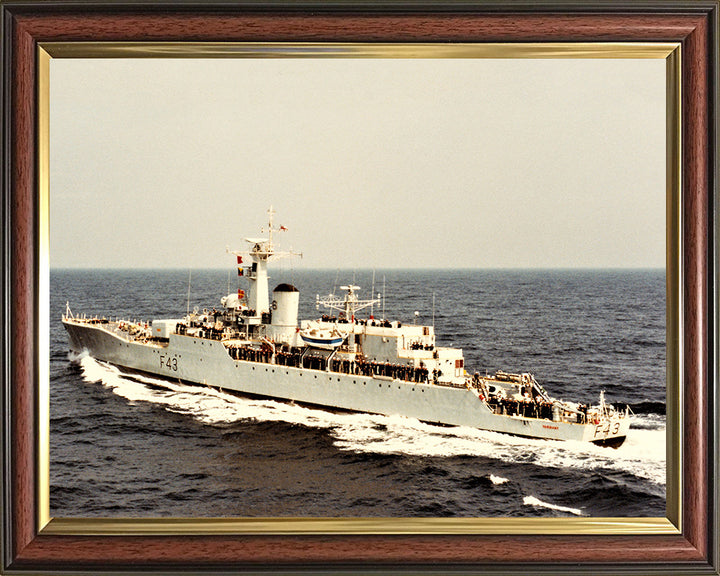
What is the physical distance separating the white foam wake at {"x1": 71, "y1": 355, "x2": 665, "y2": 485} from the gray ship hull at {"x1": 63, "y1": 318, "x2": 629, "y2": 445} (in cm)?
11

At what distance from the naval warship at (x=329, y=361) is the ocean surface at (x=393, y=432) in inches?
6.9

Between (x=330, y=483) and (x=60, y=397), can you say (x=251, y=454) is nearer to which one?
(x=330, y=483)

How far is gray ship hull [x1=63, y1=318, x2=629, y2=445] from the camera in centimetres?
543

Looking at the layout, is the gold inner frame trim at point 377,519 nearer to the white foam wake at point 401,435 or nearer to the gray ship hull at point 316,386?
the white foam wake at point 401,435

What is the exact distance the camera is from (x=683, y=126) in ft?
14.3

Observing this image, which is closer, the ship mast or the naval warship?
the ship mast

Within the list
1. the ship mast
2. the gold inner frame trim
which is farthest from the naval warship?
the gold inner frame trim

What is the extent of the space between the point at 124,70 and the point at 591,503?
4.19 m

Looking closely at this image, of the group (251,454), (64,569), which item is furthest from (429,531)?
(64,569)

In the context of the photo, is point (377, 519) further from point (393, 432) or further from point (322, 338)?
point (322, 338)

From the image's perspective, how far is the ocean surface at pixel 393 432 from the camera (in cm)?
443

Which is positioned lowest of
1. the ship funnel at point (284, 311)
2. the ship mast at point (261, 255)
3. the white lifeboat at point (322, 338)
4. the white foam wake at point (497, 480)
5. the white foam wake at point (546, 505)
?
the white foam wake at point (546, 505)

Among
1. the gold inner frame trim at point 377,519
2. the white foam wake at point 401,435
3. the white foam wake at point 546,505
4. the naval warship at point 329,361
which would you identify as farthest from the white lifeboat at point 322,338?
the gold inner frame trim at point 377,519

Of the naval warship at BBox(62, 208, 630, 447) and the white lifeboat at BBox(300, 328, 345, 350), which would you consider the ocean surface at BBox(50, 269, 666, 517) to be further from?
the white lifeboat at BBox(300, 328, 345, 350)
